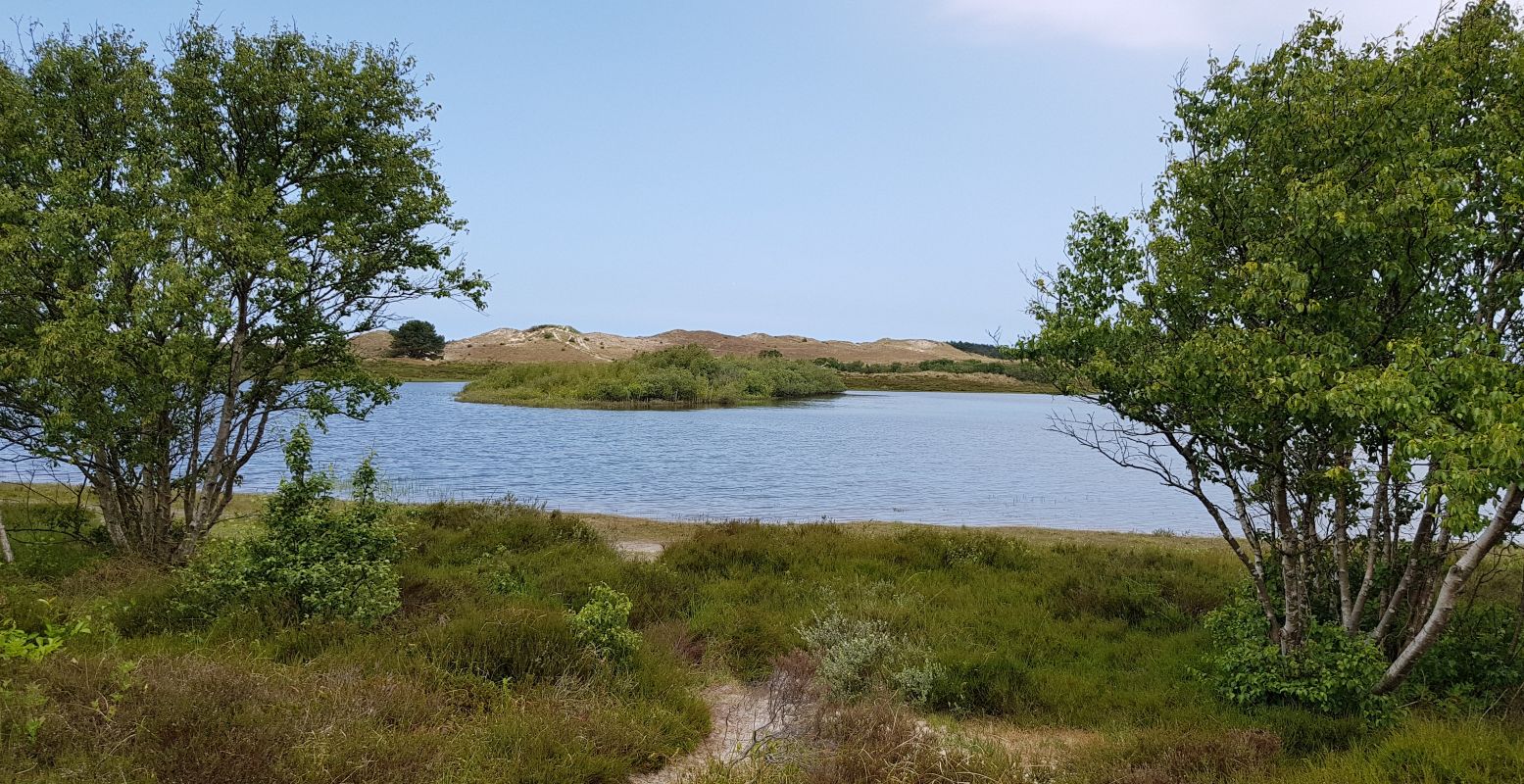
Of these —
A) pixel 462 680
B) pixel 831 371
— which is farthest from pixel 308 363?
pixel 831 371

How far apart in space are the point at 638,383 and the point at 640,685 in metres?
77.4

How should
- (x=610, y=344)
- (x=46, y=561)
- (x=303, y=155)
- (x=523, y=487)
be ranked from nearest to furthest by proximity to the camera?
1. (x=46, y=561)
2. (x=303, y=155)
3. (x=523, y=487)
4. (x=610, y=344)

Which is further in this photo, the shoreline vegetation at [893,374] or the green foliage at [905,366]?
the green foliage at [905,366]

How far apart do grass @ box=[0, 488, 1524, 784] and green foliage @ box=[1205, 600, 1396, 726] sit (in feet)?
0.76

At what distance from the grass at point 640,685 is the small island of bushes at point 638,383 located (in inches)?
2636

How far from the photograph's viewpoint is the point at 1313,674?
7.43 m

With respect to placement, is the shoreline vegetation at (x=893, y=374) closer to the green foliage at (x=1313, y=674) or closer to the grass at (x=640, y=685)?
the grass at (x=640, y=685)

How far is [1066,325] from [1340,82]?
335 centimetres

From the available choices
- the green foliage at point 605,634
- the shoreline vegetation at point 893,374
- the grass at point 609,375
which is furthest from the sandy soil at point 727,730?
the shoreline vegetation at point 893,374

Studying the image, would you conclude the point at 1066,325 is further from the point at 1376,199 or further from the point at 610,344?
the point at 610,344

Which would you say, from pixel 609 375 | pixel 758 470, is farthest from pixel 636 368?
pixel 758 470

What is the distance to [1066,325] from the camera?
8508 millimetres

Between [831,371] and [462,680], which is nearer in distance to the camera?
Result: [462,680]

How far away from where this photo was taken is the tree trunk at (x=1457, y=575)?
5.83 m
